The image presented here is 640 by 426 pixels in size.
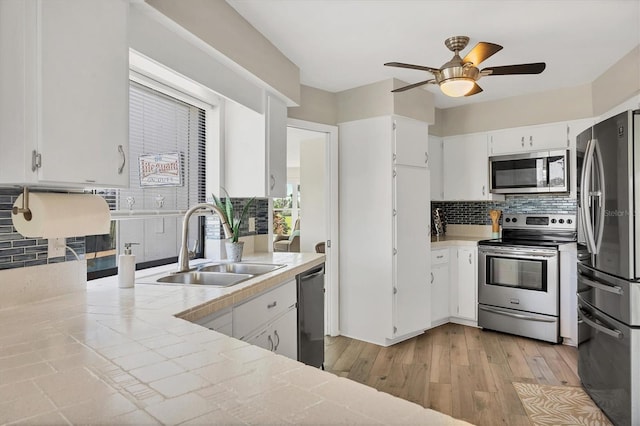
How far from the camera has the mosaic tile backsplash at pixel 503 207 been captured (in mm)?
4148

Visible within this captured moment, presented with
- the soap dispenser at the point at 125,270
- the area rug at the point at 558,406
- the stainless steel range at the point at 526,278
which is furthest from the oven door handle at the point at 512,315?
the soap dispenser at the point at 125,270

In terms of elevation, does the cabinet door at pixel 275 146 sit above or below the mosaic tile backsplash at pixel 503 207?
above

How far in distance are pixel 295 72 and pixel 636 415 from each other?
10.2 feet

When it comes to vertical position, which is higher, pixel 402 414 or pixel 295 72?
pixel 295 72

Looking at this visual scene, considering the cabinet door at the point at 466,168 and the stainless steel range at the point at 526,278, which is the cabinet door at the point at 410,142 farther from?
the stainless steel range at the point at 526,278

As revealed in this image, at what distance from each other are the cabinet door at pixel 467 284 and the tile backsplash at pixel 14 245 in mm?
3757

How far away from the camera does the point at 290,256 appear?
2904 millimetres

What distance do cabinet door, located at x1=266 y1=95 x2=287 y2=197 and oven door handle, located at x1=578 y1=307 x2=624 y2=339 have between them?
2.24 metres

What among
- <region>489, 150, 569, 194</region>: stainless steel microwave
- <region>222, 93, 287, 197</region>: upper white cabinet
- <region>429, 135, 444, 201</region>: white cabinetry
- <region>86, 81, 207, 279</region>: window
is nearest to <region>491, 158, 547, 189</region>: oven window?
<region>489, 150, 569, 194</region>: stainless steel microwave

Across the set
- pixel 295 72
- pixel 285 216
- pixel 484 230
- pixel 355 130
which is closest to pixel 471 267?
pixel 484 230

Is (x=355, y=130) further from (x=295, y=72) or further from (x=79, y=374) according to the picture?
(x=79, y=374)

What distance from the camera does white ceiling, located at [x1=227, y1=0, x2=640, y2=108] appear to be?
234cm

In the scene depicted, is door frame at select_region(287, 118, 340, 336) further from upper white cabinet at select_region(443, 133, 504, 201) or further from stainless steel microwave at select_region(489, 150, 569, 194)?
stainless steel microwave at select_region(489, 150, 569, 194)

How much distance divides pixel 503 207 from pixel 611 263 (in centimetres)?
235
